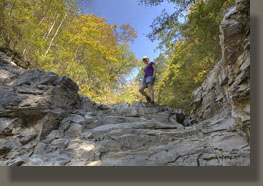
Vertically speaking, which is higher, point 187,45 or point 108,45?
→ point 187,45

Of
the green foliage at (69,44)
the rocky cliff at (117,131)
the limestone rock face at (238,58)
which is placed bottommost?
the rocky cliff at (117,131)

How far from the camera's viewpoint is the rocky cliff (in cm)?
229

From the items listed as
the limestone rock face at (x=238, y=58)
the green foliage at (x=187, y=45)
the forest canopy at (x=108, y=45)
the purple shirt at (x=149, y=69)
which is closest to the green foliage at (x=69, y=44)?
the forest canopy at (x=108, y=45)

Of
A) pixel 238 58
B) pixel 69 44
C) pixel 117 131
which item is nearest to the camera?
pixel 238 58

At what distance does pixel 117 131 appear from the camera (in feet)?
9.87

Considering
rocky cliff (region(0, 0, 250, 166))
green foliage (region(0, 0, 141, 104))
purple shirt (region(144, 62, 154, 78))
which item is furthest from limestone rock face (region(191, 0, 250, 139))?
green foliage (region(0, 0, 141, 104))

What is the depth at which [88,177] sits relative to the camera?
2.32m

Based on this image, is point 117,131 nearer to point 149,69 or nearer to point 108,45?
point 149,69

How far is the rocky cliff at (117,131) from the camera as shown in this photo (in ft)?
7.51

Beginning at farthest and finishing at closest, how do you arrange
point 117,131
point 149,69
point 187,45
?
point 187,45 < point 149,69 < point 117,131

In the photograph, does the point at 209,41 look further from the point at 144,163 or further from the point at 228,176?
the point at 144,163

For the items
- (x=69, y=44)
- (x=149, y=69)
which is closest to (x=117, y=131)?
(x=149, y=69)

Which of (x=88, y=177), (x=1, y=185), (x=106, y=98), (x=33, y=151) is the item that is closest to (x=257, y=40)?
(x=88, y=177)

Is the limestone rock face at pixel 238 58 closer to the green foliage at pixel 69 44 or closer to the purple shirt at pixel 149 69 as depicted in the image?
the purple shirt at pixel 149 69
